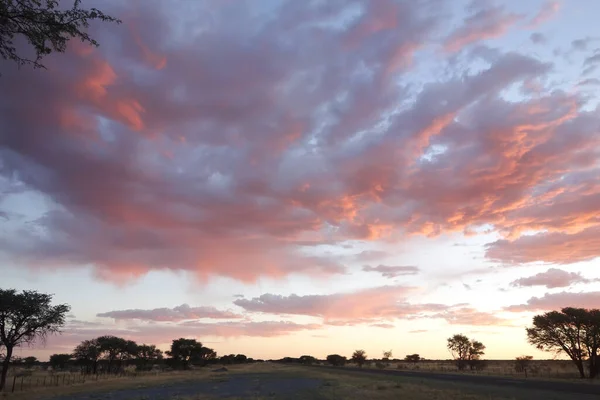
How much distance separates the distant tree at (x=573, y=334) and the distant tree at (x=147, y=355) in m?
125

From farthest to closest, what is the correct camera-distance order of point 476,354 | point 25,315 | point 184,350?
point 184,350 → point 476,354 → point 25,315

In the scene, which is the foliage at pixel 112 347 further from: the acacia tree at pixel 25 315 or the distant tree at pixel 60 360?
the acacia tree at pixel 25 315

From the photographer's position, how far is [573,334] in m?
64.4

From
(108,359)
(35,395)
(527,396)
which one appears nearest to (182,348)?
(108,359)

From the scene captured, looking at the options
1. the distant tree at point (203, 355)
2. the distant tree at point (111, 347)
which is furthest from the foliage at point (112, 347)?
the distant tree at point (203, 355)

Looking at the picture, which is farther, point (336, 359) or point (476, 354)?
point (336, 359)

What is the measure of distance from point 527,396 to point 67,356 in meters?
148

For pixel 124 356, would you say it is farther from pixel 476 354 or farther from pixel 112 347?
pixel 476 354

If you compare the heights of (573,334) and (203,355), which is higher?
(573,334)

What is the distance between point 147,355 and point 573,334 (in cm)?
13975

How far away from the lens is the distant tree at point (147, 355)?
14638 cm

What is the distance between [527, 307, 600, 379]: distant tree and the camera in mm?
61000

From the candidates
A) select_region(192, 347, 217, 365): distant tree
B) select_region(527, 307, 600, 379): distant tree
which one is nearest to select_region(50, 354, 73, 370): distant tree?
select_region(192, 347, 217, 365): distant tree

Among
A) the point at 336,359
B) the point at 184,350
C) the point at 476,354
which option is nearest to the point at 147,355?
the point at 184,350
